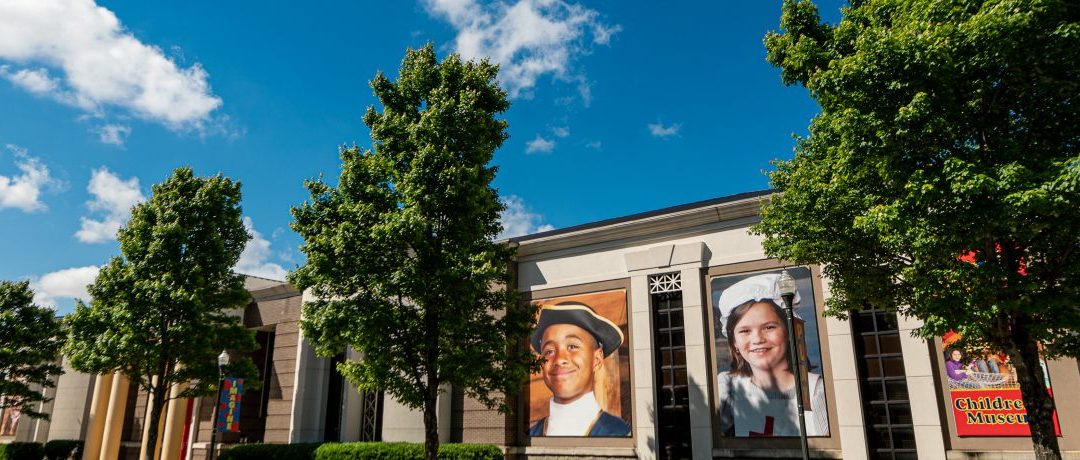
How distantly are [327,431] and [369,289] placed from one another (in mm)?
14924

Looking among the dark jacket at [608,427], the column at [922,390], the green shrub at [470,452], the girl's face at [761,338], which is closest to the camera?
the column at [922,390]

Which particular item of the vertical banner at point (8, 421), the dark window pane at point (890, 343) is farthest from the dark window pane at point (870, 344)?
the vertical banner at point (8, 421)

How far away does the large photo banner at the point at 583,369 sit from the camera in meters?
22.6

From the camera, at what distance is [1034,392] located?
12.4 metres

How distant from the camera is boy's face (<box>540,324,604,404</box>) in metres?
23.2

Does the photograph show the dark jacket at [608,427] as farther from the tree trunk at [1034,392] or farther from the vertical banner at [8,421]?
the vertical banner at [8,421]

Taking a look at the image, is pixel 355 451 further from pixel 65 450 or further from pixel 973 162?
pixel 65 450

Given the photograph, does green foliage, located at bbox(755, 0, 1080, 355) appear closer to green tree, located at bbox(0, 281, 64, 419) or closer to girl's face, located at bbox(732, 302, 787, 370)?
girl's face, located at bbox(732, 302, 787, 370)

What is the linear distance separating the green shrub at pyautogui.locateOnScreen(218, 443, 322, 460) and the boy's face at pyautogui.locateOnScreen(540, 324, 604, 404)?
10.2 meters

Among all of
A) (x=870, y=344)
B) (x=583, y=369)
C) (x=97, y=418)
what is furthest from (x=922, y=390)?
(x=97, y=418)

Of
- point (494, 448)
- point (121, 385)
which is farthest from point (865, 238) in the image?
point (121, 385)

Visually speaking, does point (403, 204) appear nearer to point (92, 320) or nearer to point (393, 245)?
point (393, 245)

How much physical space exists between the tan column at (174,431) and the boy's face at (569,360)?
1931 cm

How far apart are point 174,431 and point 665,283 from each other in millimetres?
24815
